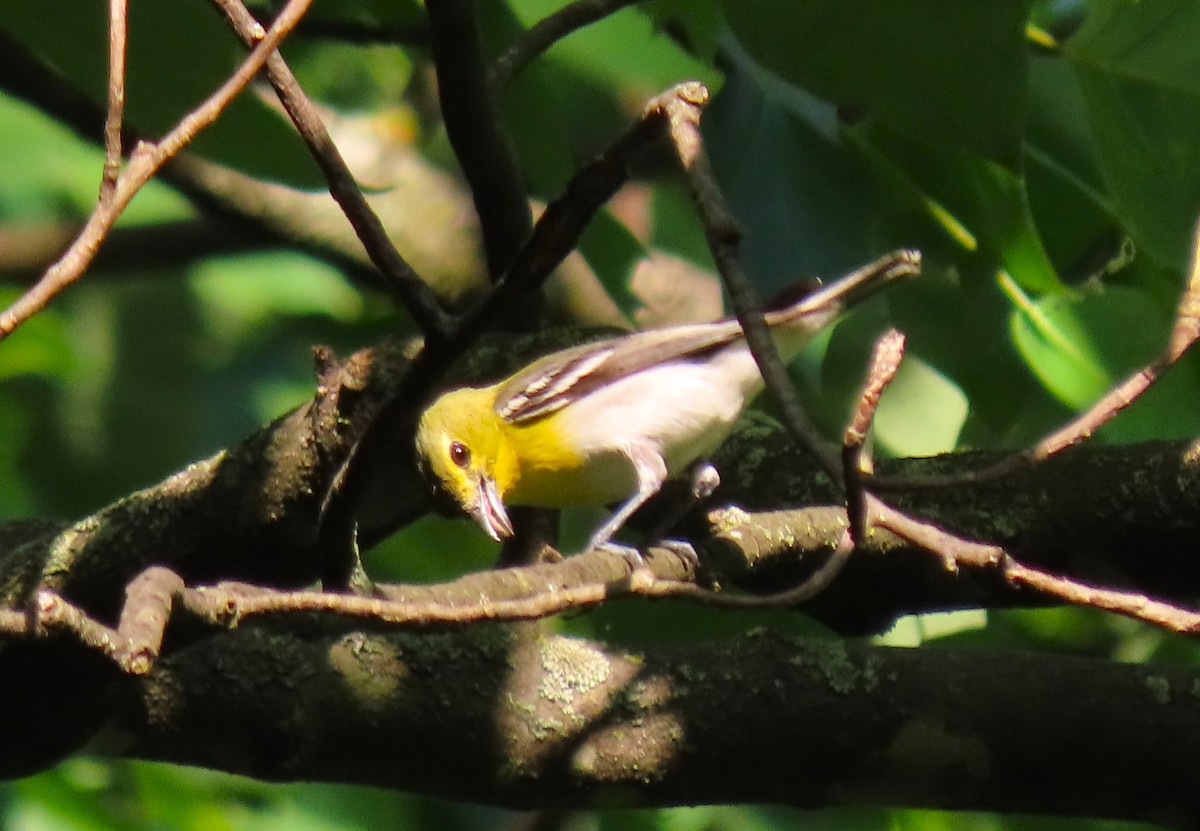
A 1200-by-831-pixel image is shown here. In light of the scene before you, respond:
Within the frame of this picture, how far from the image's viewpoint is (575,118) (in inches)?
231

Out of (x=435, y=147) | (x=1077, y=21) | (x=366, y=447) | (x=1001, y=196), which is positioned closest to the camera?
(x=366, y=447)

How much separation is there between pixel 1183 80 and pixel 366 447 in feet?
4.90

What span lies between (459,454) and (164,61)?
1102 mm

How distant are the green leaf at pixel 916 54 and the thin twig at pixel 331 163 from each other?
2.67ft

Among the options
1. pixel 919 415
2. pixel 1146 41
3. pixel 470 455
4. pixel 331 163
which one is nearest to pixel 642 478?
pixel 470 455

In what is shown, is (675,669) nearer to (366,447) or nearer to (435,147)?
(366,447)

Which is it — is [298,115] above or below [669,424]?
below

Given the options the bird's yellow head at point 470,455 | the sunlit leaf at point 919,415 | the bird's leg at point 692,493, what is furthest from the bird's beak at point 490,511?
the sunlit leaf at point 919,415

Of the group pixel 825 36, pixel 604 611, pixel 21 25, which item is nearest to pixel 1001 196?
pixel 825 36

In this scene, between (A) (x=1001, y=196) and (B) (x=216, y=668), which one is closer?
(B) (x=216, y=668)

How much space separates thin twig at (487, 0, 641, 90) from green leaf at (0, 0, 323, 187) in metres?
0.40

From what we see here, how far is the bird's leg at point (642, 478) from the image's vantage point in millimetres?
3291

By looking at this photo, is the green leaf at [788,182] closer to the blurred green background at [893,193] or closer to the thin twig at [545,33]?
the blurred green background at [893,193]

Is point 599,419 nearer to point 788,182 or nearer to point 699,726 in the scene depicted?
point 788,182
